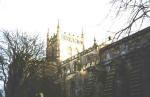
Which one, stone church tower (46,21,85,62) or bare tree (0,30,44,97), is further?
stone church tower (46,21,85,62)

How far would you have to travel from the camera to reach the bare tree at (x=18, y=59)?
763 inches

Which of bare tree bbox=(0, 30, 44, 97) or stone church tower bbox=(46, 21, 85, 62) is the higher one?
stone church tower bbox=(46, 21, 85, 62)

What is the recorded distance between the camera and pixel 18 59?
64.2ft

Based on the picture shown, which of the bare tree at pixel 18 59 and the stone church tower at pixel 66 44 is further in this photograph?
the stone church tower at pixel 66 44

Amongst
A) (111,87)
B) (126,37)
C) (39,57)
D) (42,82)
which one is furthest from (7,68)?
(126,37)

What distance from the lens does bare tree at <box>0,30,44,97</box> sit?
1938 centimetres

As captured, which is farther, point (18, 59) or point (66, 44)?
point (66, 44)

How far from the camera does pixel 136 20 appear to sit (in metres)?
9.03

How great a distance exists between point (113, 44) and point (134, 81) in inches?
400

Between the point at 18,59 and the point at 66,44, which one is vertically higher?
the point at 66,44

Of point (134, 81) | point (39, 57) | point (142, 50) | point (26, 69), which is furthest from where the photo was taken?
point (39, 57)

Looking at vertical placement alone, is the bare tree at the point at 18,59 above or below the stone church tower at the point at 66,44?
below

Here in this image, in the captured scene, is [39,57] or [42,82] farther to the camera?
[42,82]

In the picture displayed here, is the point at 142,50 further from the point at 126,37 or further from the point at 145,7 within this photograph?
the point at 145,7
